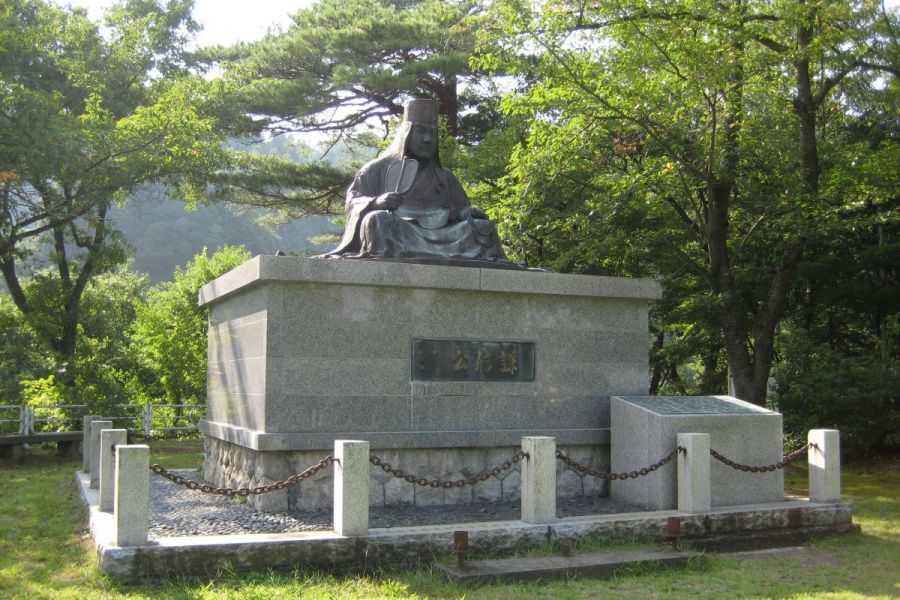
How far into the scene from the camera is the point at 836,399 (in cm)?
1372

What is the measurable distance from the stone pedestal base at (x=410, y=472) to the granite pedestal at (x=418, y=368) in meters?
0.01

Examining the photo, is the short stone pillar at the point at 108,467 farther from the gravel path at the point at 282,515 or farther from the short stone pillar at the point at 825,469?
the short stone pillar at the point at 825,469

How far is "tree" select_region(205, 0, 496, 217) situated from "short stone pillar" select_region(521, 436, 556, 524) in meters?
9.81

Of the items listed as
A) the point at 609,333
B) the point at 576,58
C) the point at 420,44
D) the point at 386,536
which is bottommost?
the point at 386,536

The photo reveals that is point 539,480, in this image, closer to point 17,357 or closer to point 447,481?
point 447,481

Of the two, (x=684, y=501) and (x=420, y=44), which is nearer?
(x=684, y=501)

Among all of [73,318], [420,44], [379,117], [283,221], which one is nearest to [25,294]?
[73,318]

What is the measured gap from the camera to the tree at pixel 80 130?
14.4 meters

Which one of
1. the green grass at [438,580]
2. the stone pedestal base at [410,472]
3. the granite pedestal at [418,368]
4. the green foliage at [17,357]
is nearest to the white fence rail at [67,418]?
the green foliage at [17,357]

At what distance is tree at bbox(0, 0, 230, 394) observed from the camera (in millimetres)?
14430

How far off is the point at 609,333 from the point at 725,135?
479cm

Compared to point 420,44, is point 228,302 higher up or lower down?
lower down

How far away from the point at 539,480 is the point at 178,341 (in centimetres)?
1419

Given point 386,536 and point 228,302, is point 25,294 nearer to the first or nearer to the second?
point 228,302
